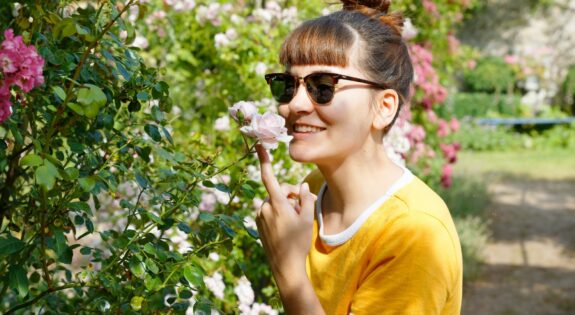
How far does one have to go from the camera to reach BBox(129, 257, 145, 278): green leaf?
1.58 meters

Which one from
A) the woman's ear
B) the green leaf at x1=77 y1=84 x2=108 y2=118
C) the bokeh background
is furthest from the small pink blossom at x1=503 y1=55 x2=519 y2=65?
the green leaf at x1=77 y1=84 x2=108 y2=118

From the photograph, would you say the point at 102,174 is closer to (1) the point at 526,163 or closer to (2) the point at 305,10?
(2) the point at 305,10

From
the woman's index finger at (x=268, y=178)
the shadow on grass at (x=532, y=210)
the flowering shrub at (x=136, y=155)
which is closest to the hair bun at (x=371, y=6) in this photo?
the flowering shrub at (x=136, y=155)

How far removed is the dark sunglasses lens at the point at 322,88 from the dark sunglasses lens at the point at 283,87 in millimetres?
63

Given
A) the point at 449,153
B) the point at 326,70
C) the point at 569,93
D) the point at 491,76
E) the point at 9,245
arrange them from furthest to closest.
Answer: the point at 491,76
the point at 569,93
the point at 449,153
the point at 326,70
the point at 9,245

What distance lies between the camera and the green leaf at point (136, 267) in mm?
1583

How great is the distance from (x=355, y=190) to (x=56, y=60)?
2.47 ft

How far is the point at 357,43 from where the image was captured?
5.94 ft

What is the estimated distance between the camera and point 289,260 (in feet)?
5.52

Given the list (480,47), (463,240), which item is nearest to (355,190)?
(463,240)

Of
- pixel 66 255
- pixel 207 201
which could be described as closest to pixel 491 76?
pixel 207 201

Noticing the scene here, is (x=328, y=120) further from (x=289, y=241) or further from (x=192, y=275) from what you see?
(x=192, y=275)

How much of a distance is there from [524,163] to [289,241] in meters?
10.6

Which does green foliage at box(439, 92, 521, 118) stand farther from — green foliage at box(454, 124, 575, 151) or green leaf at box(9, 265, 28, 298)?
green leaf at box(9, 265, 28, 298)
